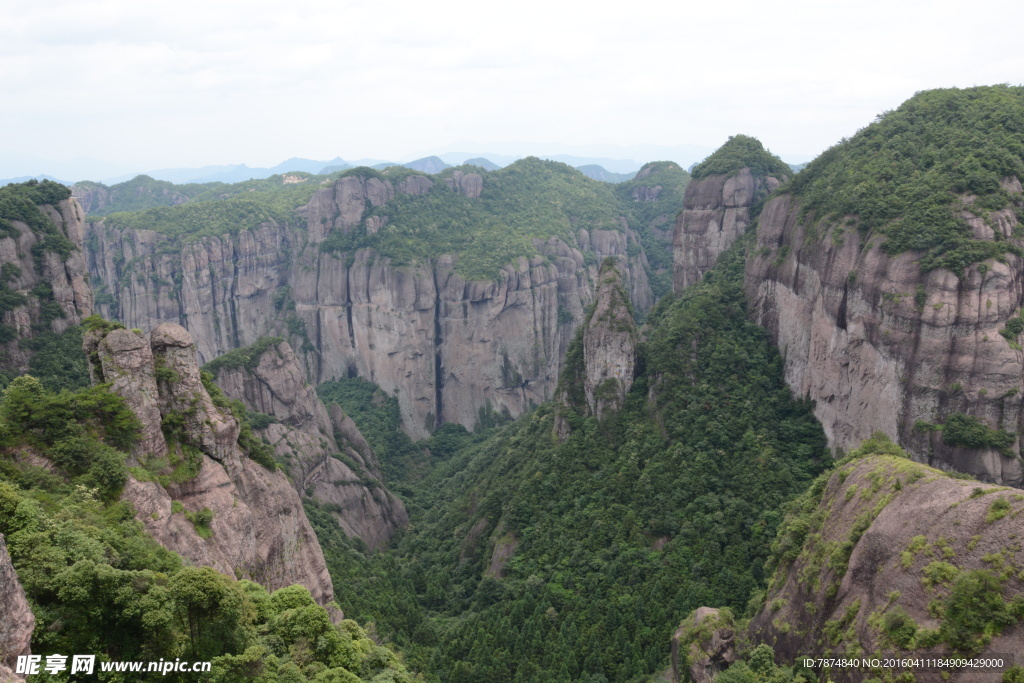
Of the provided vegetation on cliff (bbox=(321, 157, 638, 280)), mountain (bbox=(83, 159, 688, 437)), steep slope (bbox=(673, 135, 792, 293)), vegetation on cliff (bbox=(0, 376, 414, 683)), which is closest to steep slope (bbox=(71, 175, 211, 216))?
mountain (bbox=(83, 159, 688, 437))

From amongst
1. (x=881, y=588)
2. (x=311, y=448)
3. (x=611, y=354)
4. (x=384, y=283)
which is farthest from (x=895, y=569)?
(x=384, y=283)

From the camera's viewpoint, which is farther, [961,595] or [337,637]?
[337,637]

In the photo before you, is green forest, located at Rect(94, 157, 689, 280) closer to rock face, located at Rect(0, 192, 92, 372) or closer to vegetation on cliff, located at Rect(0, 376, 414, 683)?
rock face, located at Rect(0, 192, 92, 372)

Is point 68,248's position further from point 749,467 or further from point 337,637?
point 749,467

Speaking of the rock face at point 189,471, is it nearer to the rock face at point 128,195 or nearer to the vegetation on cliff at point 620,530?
the vegetation on cliff at point 620,530

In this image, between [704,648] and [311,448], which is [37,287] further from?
[704,648]

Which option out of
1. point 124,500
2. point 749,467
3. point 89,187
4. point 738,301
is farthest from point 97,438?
point 89,187
